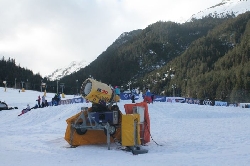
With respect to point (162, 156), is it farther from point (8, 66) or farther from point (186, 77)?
point (8, 66)

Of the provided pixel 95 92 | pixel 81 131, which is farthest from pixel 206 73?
pixel 95 92

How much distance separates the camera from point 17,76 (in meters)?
154

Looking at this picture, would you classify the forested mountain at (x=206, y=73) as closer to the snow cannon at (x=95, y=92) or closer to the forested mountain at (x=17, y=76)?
the forested mountain at (x=17, y=76)

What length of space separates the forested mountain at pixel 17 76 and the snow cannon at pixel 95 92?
440 ft

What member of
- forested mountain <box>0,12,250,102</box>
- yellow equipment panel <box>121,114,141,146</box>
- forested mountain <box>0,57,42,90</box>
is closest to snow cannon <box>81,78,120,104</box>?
yellow equipment panel <box>121,114,141,146</box>

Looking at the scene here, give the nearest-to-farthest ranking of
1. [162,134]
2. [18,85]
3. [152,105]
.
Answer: [162,134], [152,105], [18,85]

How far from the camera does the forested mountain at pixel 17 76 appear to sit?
145500 millimetres

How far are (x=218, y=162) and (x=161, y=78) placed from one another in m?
161

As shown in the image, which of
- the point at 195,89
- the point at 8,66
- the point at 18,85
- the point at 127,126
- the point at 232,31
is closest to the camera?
the point at 127,126

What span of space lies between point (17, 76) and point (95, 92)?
15036 cm

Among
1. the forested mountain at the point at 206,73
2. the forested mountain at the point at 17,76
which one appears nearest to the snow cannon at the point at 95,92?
the forested mountain at the point at 206,73

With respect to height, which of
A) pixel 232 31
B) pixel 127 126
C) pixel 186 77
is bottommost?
pixel 127 126

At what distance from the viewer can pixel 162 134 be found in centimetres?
1617

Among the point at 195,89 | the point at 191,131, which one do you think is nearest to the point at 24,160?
the point at 191,131
